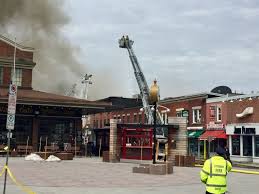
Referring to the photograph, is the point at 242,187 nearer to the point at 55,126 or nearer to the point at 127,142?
the point at 127,142

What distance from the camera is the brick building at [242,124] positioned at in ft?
132

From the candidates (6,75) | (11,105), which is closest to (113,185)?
(11,105)

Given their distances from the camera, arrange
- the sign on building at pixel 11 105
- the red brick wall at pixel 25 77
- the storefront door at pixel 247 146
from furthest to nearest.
A: the red brick wall at pixel 25 77 → the storefront door at pixel 247 146 → the sign on building at pixel 11 105

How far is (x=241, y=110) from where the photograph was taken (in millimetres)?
42000

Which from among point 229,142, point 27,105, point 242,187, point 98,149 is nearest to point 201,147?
point 229,142

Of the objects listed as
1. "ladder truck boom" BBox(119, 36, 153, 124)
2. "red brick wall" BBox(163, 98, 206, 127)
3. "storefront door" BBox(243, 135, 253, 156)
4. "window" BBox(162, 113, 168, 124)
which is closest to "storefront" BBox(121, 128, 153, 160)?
"storefront door" BBox(243, 135, 253, 156)

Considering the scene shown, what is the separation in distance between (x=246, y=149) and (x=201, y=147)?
21.9 ft

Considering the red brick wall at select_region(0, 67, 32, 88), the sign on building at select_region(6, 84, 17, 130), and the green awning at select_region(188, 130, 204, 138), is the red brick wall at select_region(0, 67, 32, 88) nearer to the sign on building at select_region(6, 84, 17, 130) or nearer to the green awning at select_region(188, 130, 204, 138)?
the green awning at select_region(188, 130, 204, 138)

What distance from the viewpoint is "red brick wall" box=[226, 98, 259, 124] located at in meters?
40.2

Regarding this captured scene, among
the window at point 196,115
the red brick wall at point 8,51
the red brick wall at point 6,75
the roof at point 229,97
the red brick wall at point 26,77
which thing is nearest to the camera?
the roof at point 229,97

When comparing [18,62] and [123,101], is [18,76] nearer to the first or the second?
[18,62]

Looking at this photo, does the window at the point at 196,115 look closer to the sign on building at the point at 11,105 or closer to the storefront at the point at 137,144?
the storefront at the point at 137,144

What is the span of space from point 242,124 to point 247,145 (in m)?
2.25

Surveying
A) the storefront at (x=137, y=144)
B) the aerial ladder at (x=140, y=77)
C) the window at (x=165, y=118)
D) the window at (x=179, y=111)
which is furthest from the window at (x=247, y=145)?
the aerial ladder at (x=140, y=77)
